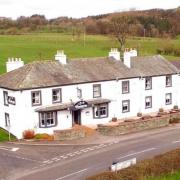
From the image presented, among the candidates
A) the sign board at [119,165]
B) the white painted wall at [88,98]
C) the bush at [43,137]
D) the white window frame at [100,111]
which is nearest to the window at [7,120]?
the white painted wall at [88,98]

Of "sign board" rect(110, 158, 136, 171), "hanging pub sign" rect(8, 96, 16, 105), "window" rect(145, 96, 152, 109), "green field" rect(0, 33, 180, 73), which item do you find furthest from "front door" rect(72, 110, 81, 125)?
"green field" rect(0, 33, 180, 73)

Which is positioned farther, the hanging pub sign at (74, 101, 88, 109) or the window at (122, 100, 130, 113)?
the window at (122, 100, 130, 113)

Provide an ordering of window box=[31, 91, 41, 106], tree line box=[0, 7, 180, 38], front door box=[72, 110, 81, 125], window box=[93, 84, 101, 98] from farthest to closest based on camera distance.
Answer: tree line box=[0, 7, 180, 38]
window box=[93, 84, 101, 98]
front door box=[72, 110, 81, 125]
window box=[31, 91, 41, 106]

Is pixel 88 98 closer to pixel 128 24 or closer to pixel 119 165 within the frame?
pixel 119 165

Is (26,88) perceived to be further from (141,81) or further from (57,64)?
(141,81)

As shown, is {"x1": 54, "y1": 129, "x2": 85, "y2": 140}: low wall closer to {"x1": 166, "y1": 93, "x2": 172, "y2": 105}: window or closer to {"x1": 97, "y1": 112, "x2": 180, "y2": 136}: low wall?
{"x1": 97, "y1": 112, "x2": 180, "y2": 136}: low wall

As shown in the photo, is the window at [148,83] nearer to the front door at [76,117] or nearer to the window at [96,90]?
the window at [96,90]

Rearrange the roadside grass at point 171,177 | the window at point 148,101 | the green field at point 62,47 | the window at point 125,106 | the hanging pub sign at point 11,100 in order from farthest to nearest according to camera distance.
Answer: the green field at point 62,47 → the window at point 148,101 → the window at point 125,106 → the hanging pub sign at point 11,100 → the roadside grass at point 171,177
